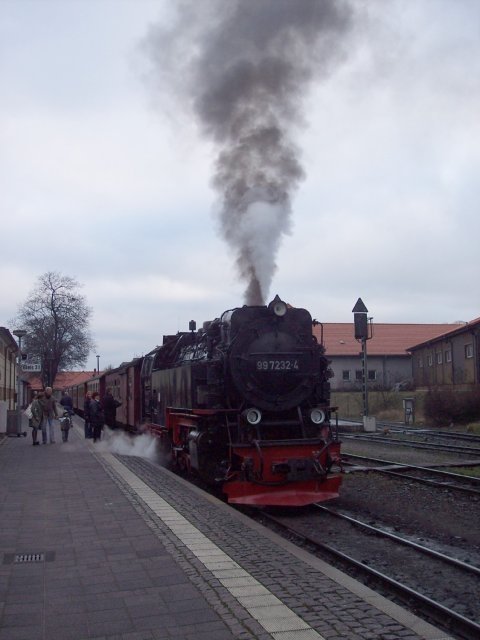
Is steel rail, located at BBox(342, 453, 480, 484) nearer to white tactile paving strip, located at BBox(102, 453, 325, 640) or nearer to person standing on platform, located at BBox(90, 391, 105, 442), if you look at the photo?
white tactile paving strip, located at BBox(102, 453, 325, 640)

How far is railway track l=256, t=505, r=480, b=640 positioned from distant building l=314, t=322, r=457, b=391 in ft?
142

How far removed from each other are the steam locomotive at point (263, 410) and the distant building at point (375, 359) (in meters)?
41.6

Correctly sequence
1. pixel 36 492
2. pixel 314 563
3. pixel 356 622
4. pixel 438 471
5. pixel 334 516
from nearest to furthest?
1. pixel 356 622
2. pixel 314 563
3. pixel 334 516
4. pixel 36 492
5. pixel 438 471

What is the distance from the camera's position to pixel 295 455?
29.6 feet

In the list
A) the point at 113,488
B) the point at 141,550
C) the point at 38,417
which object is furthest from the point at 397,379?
the point at 141,550

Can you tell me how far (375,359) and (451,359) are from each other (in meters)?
14.4

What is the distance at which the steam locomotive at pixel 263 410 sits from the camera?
8.82 meters

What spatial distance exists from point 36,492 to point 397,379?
46811mm

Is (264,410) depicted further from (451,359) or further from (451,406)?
(451,359)

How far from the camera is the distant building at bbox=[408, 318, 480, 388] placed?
122 feet

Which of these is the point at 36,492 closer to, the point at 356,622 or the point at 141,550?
the point at 141,550

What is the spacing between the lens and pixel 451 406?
27406mm

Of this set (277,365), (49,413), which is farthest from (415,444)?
(277,365)

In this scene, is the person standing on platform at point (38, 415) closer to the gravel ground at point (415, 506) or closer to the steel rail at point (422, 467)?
the steel rail at point (422, 467)
